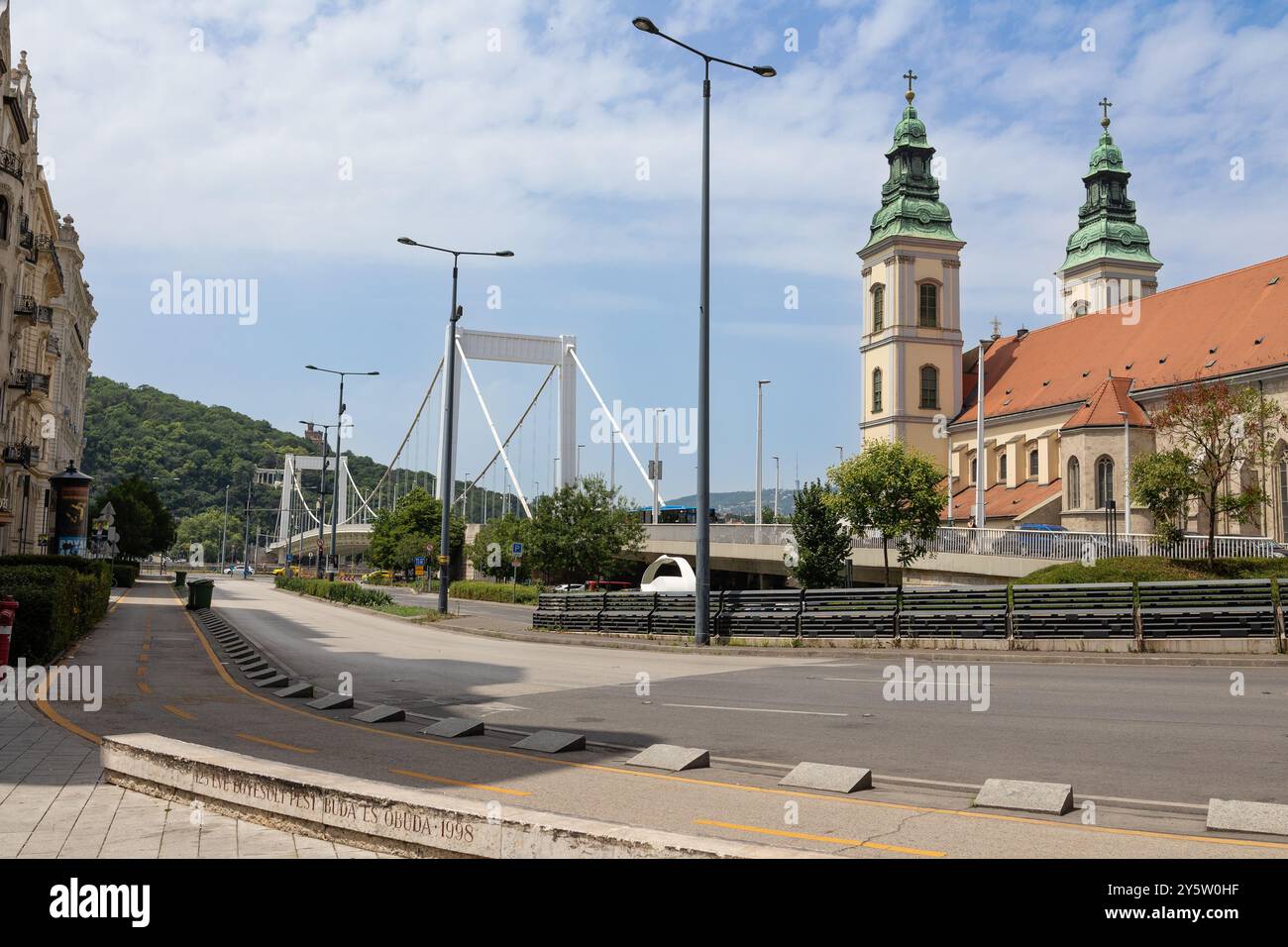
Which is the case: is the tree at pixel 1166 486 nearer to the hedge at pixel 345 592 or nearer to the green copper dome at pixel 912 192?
the hedge at pixel 345 592

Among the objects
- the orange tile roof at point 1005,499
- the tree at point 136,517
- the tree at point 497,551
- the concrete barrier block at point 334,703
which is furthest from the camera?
the tree at point 136,517

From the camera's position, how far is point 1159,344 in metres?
57.6

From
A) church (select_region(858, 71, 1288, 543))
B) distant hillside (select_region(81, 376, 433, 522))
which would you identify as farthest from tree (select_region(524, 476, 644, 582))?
distant hillside (select_region(81, 376, 433, 522))

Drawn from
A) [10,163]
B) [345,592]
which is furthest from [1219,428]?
[10,163]

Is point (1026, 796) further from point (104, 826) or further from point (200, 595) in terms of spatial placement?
point (200, 595)

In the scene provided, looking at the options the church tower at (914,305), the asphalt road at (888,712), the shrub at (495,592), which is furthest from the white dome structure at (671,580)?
the church tower at (914,305)

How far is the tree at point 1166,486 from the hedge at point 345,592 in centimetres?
2707

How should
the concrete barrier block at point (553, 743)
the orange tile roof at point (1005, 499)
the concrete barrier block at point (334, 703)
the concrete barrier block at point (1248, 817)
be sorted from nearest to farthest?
1. the concrete barrier block at point (1248, 817)
2. the concrete barrier block at point (553, 743)
3. the concrete barrier block at point (334, 703)
4. the orange tile roof at point (1005, 499)

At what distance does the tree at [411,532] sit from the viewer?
239ft

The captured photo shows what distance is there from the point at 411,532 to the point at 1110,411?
46414 mm

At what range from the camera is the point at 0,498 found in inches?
1615
